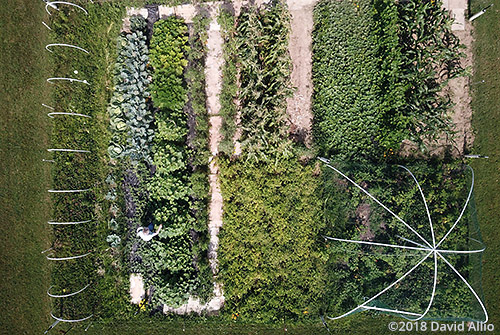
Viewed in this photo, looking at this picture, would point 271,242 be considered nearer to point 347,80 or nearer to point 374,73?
point 347,80

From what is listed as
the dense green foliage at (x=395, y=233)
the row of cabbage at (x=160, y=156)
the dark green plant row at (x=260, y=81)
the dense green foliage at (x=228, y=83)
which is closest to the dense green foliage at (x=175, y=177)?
the row of cabbage at (x=160, y=156)

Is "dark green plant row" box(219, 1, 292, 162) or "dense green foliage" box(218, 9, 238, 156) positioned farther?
"dense green foliage" box(218, 9, 238, 156)

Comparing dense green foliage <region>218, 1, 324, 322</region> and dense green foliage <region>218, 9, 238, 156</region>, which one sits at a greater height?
dense green foliage <region>218, 9, 238, 156</region>

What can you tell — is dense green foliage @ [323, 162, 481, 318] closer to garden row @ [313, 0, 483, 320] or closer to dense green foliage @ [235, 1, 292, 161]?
garden row @ [313, 0, 483, 320]

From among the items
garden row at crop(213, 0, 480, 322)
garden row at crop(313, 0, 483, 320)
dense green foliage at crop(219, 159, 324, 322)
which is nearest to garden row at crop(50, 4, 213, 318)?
dense green foliage at crop(219, 159, 324, 322)

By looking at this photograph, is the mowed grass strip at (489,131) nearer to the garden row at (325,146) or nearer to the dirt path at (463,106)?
the dirt path at (463,106)

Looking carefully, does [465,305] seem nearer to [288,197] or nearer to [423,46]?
[288,197]

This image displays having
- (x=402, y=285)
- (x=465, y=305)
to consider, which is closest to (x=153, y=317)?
(x=402, y=285)
